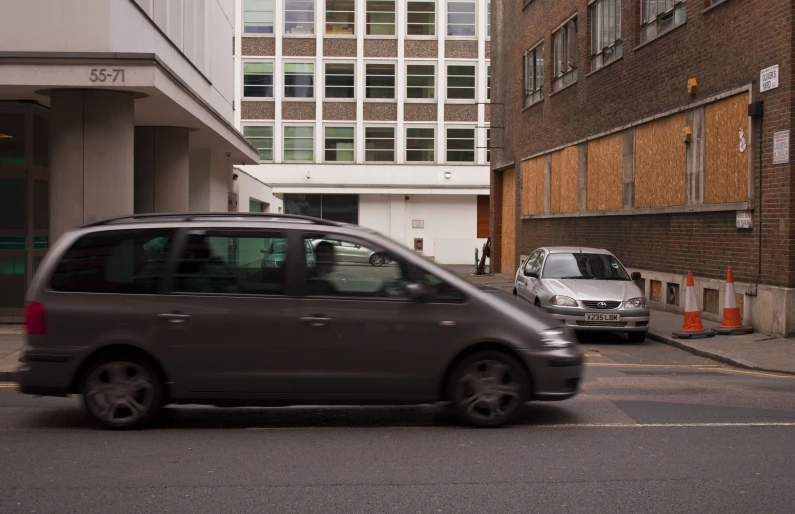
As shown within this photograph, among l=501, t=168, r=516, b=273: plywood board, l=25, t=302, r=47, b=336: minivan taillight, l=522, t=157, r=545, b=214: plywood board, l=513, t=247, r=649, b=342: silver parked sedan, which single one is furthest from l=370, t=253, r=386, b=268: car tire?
l=501, t=168, r=516, b=273: plywood board

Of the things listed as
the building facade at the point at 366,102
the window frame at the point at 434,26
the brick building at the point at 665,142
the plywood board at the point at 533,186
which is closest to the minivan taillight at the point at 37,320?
the brick building at the point at 665,142

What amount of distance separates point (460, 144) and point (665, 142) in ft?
106

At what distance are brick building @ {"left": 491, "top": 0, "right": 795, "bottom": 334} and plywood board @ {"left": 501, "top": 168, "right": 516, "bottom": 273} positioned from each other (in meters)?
1.57

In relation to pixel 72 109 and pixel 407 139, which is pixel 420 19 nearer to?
pixel 407 139

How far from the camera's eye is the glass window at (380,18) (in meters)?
50.3

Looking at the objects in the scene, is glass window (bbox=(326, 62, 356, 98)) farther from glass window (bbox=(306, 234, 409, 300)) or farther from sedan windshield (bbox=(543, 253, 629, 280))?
glass window (bbox=(306, 234, 409, 300))

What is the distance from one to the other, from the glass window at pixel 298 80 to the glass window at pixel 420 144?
19.4 ft

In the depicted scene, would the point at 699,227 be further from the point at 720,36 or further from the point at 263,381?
the point at 263,381

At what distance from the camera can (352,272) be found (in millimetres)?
7531

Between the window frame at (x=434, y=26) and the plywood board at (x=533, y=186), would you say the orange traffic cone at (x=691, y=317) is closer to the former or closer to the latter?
the plywood board at (x=533, y=186)

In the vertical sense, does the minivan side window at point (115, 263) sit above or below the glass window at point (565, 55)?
below

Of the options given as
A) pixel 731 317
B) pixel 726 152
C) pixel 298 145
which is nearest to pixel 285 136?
pixel 298 145

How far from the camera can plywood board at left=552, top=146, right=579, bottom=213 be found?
85.2 feet

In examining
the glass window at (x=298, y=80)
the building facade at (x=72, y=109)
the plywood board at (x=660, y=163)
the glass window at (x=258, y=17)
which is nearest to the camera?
the building facade at (x=72, y=109)
